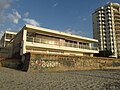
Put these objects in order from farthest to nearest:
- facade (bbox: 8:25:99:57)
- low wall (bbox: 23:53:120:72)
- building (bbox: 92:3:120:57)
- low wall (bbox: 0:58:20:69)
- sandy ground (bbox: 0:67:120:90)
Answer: building (bbox: 92:3:120:57) → facade (bbox: 8:25:99:57) → low wall (bbox: 0:58:20:69) → low wall (bbox: 23:53:120:72) → sandy ground (bbox: 0:67:120:90)

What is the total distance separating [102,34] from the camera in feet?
276

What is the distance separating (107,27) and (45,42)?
219 feet

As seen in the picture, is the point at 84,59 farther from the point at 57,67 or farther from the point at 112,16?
the point at 112,16

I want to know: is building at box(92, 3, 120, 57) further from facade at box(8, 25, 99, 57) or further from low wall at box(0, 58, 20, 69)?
low wall at box(0, 58, 20, 69)

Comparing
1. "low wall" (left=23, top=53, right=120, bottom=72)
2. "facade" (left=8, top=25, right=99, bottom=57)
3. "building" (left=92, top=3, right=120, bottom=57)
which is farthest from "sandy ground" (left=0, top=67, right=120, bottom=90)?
"building" (left=92, top=3, right=120, bottom=57)

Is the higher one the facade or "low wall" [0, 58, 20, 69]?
the facade

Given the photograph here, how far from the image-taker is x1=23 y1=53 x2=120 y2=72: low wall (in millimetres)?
17125

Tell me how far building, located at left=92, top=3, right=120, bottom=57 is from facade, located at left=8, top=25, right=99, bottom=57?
170ft

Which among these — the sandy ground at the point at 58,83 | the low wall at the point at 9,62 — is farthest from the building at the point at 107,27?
the sandy ground at the point at 58,83

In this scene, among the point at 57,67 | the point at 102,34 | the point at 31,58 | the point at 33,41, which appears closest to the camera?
the point at 31,58

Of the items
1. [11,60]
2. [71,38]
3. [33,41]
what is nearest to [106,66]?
[71,38]

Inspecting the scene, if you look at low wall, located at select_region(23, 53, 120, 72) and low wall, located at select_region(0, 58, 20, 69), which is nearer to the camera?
low wall, located at select_region(23, 53, 120, 72)

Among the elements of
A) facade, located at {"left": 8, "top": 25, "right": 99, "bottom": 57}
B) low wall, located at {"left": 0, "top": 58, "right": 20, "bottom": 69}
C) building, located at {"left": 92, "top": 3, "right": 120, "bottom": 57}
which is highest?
building, located at {"left": 92, "top": 3, "right": 120, "bottom": 57}

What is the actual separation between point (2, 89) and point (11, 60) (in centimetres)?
1564
